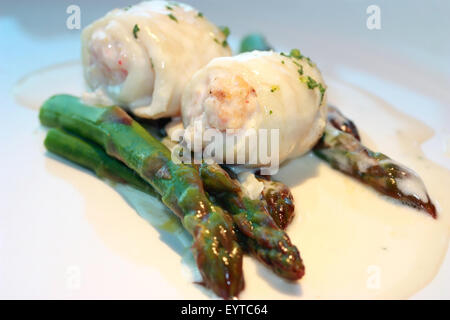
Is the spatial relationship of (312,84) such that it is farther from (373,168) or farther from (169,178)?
(169,178)

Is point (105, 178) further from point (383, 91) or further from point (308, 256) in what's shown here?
point (383, 91)

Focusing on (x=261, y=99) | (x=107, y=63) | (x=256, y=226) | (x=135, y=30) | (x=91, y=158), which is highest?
(x=135, y=30)

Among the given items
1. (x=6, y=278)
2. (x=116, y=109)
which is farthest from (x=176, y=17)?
(x=6, y=278)

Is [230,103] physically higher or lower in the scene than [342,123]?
higher

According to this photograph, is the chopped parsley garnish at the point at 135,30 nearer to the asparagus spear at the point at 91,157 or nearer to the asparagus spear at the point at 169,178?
the asparagus spear at the point at 169,178
